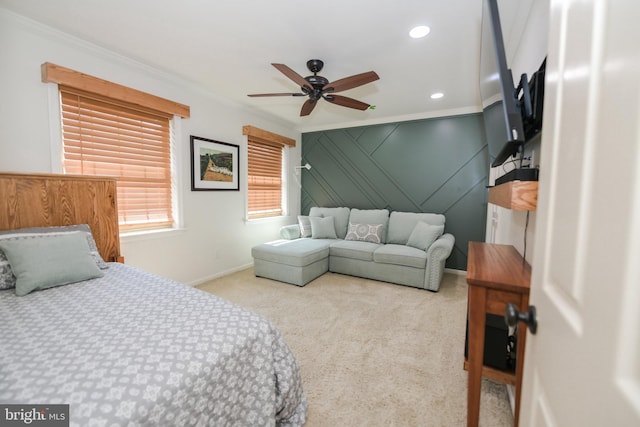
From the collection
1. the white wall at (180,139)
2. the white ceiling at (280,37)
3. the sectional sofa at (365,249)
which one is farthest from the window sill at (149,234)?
the white ceiling at (280,37)

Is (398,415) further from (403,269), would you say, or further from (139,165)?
(139,165)

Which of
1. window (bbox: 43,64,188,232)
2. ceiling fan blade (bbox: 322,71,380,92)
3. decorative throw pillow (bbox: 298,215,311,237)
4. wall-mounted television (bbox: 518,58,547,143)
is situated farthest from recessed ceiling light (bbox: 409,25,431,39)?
decorative throw pillow (bbox: 298,215,311,237)

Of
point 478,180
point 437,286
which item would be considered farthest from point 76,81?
point 478,180

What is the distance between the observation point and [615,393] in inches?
13.9

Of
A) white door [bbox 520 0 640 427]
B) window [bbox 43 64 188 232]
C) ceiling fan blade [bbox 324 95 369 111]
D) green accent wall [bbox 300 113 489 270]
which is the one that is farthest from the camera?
green accent wall [bbox 300 113 489 270]

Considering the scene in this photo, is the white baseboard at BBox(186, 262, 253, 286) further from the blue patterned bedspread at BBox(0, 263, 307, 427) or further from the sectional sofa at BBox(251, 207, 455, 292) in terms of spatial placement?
the blue patterned bedspread at BBox(0, 263, 307, 427)

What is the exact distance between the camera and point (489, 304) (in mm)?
1212

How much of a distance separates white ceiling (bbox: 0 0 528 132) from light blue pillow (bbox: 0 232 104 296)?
1651mm

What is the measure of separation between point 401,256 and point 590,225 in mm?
3125

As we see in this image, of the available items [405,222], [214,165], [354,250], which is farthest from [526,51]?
[214,165]

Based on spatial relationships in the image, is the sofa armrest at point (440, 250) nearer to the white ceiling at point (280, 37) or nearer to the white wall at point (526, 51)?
the white wall at point (526, 51)

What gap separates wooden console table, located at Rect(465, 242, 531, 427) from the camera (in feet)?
3.76
